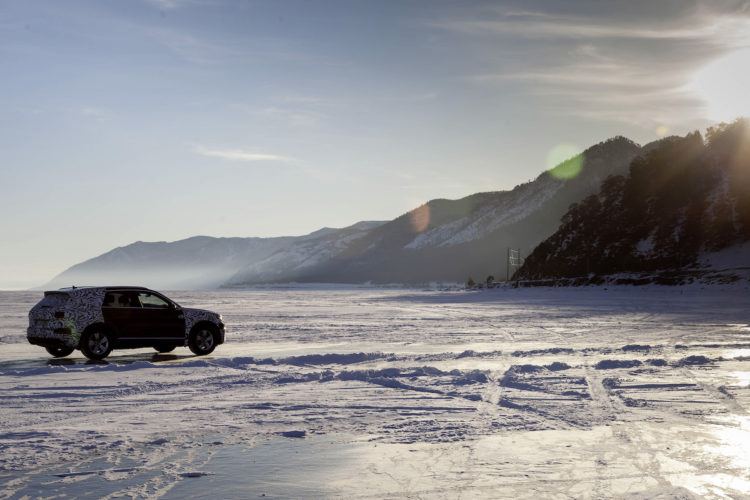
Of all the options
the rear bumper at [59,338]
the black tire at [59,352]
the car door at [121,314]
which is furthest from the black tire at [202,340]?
the black tire at [59,352]

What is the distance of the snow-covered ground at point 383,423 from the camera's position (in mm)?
6715

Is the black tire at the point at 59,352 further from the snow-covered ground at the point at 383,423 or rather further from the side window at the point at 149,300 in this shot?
the side window at the point at 149,300

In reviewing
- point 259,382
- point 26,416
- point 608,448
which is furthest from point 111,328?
point 608,448

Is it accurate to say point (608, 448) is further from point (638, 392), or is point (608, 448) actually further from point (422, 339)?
point (422, 339)

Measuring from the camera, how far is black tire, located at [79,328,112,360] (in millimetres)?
17672

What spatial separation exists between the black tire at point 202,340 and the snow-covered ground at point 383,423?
426mm

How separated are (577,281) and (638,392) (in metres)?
74.1

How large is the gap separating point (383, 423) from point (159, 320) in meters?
10.8

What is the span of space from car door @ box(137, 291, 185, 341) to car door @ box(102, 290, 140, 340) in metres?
0.17

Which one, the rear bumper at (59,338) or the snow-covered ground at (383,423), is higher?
the rear bumper at (59,338)

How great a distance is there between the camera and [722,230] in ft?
306

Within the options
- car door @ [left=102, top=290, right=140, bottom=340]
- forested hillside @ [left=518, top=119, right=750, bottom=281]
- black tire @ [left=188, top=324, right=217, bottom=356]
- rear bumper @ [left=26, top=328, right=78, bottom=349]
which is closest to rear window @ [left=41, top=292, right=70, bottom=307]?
rear bumper @ [left=26, top=328, right=78, bottom=349]

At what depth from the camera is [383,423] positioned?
9641 millimetres

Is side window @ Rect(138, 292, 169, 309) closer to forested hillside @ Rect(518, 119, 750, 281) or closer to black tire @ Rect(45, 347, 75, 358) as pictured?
black tire @ Rect(45, 347, 75, 358)
